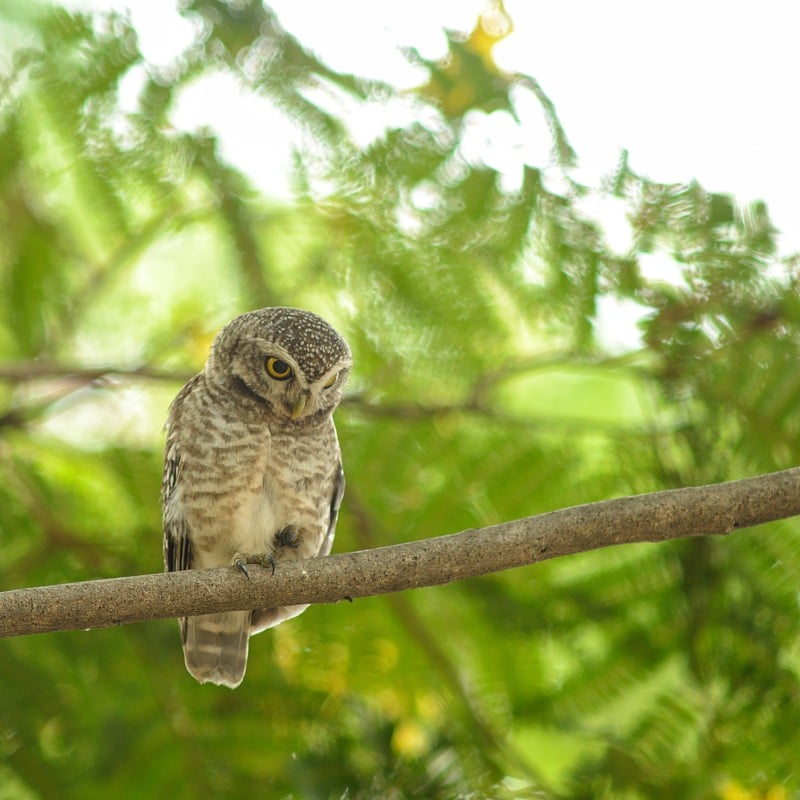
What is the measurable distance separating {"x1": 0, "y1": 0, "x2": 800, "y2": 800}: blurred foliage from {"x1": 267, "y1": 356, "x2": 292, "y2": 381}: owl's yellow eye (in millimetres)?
466

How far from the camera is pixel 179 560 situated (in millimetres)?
3732

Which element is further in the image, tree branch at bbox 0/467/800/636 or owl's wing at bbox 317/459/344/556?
owl's wing at bbox 317/459/344/556

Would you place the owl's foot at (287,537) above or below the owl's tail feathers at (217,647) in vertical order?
above

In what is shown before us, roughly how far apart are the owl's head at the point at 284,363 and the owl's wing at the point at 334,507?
29cm

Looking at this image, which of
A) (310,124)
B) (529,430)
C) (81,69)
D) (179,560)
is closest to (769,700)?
(529,430)

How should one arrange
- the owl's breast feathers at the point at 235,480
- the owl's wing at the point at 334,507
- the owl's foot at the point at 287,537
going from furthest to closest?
the owl's wing at the point at 334,507 < the owl's foot at the point at 287,537 < the owl's breast feathers at the point at 235,480

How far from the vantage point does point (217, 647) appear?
363cm

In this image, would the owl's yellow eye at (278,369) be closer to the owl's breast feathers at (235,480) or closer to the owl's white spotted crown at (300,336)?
the owl's white spotted crown at (300,336)

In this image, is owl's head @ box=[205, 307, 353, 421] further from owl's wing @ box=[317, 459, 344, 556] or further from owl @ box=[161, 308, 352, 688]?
owl's wing @ box=[317, 459, 344, 556]

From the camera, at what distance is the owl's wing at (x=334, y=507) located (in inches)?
151

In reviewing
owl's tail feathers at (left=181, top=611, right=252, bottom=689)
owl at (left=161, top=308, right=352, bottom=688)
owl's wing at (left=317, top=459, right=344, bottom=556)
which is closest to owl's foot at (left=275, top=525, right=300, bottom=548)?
owl at (left=161, top=308, right=352, bottom=688)

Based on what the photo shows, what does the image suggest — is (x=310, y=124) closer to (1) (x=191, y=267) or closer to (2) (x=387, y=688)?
(1) (x=191, y=267)

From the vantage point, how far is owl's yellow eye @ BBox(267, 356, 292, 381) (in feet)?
11.6

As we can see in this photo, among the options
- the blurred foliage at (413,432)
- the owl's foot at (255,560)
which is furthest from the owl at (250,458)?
the owl's foot at (255,560)
